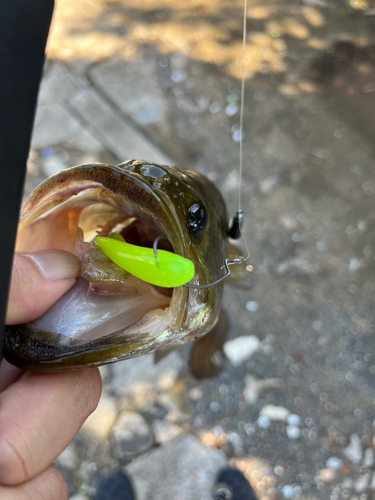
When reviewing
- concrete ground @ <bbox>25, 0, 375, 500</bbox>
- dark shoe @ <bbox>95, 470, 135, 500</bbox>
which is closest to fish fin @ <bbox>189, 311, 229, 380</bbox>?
concrete ground @ <bbox>25, 0, 375, 500</bbox>

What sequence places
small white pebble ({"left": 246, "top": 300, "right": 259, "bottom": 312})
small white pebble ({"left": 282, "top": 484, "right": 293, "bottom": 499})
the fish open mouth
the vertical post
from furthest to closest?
1. small white pebble ({"left": 246, "top": 300, "right": 259, "bottom": 312})
2. small white pebble ({"left": 282, "top": 484, "right": 293, "bottom": 499})
3. the fish open mouth
4. the vertical post

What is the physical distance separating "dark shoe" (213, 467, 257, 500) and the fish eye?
5.45 ft

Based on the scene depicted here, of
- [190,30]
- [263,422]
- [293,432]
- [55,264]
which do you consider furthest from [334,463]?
[190,30]

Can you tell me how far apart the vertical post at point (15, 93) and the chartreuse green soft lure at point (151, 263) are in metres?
0.43

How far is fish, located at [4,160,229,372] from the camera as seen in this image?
40.6 inches

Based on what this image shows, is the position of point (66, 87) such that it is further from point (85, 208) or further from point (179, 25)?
point (85, 208)

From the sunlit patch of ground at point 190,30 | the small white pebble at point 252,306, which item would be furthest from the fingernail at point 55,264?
the sunlit patch of ground at point 190,30

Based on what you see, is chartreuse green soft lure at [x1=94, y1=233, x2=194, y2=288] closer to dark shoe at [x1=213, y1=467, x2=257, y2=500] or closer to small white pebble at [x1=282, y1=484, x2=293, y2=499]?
dark shoe at [x1=213, y1=467, x2=257, y2=500]

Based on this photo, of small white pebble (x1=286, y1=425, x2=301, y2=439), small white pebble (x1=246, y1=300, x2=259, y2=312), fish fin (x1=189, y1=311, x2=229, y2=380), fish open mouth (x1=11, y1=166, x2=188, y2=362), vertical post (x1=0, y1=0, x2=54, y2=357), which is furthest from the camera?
small white pebble (x1=246, y1=300, x2=259, y2=312)

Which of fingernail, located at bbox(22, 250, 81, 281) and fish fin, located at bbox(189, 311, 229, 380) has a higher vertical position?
fingernail, located at bbox(22, 250, 81, 281)

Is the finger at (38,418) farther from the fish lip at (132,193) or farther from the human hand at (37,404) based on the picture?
the fish lip at (132,193)

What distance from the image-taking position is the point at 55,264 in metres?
1.12

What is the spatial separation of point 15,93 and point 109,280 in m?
0.65

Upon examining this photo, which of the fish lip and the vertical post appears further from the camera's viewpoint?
the fish lip
